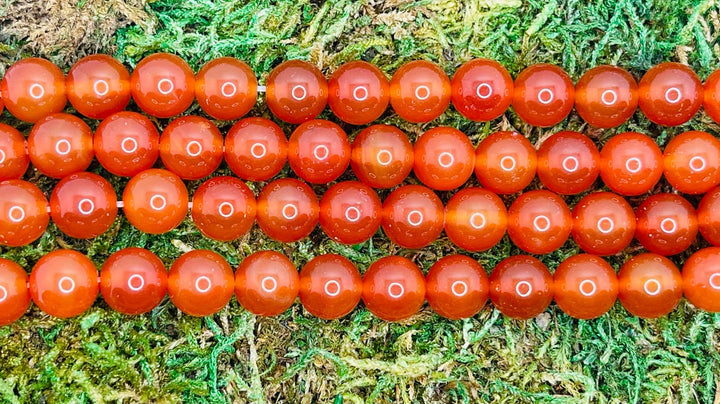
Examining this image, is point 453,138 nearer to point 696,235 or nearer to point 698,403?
point 696,235

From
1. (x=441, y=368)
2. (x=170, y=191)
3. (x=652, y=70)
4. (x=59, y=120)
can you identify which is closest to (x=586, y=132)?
(x=652, y=70)

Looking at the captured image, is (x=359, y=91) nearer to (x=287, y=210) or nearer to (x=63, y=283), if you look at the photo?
(x=287, y=210)

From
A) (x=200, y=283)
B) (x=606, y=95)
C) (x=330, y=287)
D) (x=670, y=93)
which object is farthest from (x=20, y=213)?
(x=670, y=93)

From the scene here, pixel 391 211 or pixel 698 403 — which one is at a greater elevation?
pixel 391 211

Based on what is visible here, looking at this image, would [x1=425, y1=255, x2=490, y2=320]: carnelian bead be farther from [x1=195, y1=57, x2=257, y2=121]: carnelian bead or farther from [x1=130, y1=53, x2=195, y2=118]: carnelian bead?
[x1=130, y1=53, x2=195, y2=118]: carnelian bead

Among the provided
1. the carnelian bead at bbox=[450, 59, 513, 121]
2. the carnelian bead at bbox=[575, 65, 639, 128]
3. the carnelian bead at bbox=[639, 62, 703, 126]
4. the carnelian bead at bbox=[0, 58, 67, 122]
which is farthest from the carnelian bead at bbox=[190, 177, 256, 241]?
the carnelian bead at bbox=[639, 62, 703, 126]

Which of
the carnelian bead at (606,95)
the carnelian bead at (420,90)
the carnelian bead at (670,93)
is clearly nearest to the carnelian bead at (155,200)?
the carnelian bead at (420,90)
